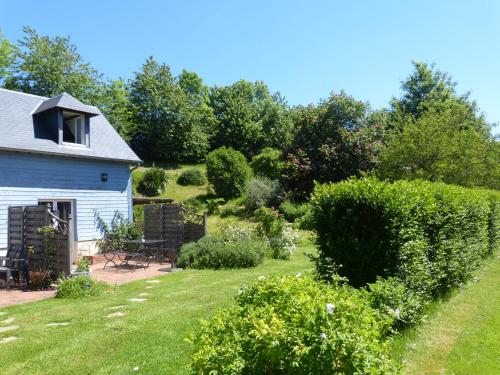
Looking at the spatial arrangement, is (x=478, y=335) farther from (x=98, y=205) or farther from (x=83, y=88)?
(x=83, y=88)

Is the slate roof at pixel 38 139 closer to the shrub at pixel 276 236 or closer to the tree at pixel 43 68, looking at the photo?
the shrub at pixel 276 236

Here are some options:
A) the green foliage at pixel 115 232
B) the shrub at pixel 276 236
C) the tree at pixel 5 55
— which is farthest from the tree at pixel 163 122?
the shrub at pixel 276 236

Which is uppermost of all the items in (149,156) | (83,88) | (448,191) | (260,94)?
(260,94)

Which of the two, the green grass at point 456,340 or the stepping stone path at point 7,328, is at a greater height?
the stepping stone path at point 7,328

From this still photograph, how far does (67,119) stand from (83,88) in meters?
17.9

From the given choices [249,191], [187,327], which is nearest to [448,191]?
[187,327]

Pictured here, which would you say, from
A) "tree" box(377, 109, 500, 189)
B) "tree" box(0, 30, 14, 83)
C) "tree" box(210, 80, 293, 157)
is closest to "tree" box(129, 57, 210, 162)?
"tree" box(210, 80, 293, 157)

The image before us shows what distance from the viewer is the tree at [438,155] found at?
14.0 m

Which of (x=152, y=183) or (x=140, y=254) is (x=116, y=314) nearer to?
(x=140, y=254)

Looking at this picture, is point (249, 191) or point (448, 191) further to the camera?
point (249, 191)

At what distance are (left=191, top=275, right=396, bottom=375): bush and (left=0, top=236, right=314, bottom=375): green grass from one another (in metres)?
0.83

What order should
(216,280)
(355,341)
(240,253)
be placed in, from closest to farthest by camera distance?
(355,341) < (216,280) < (240,253)

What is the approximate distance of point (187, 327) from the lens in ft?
18.5

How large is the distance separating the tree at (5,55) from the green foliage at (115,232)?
21.3 meters
